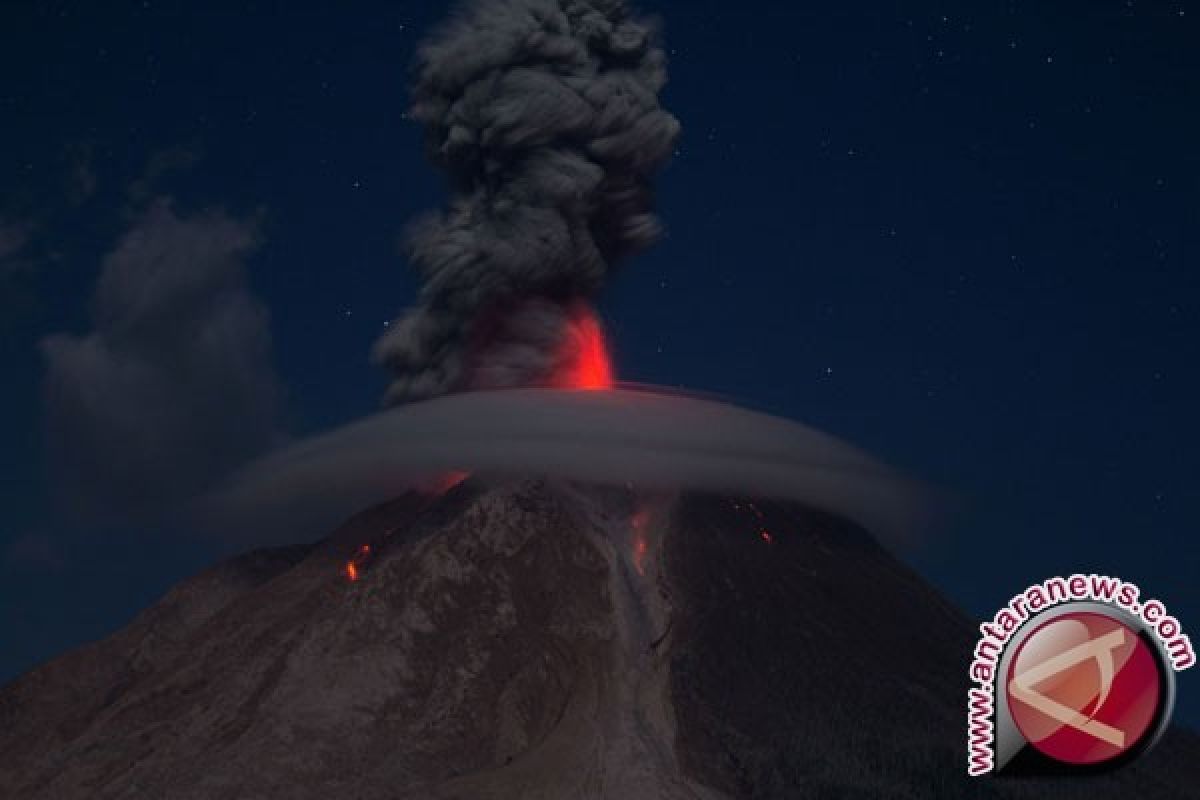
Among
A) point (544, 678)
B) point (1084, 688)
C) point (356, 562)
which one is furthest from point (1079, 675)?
point (356, 562)

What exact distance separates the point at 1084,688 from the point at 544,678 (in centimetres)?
2572

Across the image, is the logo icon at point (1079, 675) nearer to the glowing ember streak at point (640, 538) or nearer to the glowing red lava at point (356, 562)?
the glowing ember streak at point (640, 538)

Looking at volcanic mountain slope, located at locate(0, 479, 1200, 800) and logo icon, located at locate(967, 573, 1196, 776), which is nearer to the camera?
logo icon, located at locate(967, 573, 1196, 776)

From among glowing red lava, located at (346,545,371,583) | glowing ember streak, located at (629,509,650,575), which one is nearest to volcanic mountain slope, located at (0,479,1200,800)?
glowing ember streak, located at (629,509,650,575)

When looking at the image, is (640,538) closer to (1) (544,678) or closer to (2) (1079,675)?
(1) (544,678)

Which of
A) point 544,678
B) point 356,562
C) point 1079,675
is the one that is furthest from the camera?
point 356,562

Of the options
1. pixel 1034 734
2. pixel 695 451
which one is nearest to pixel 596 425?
pixel 695 451

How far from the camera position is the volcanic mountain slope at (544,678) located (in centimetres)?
4497

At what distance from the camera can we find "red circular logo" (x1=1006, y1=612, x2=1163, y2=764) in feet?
83.6

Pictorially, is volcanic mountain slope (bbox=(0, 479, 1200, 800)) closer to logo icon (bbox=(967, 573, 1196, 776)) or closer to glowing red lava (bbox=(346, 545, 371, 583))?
glowing red lava (bbox=(346, 545, 371, 583))

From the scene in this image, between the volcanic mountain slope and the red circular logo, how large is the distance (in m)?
A: 17.4

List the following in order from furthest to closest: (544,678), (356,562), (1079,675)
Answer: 1. (356,562)
2. (544,678)
3. (1079,675)

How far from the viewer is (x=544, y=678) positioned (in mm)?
49500

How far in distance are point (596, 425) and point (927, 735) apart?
20612 millimetres
